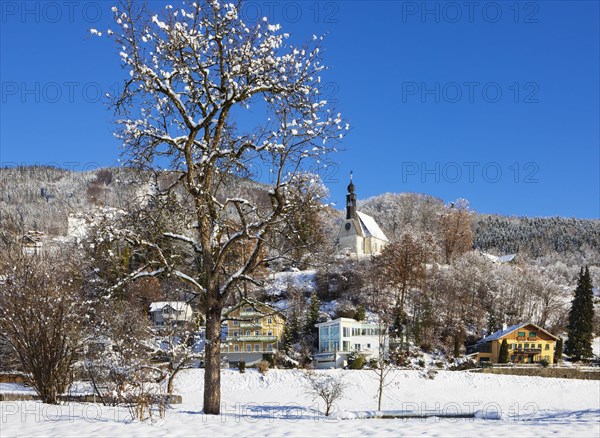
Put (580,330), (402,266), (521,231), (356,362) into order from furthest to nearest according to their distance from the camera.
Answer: (521,231) → (402,266) → (580,330) → (356,362)

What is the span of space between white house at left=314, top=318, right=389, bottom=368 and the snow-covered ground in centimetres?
398

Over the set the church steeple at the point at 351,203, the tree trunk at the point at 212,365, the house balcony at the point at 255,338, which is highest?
the church steeple at the point at 351,203

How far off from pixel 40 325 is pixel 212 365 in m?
4.86

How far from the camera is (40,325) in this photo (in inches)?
480

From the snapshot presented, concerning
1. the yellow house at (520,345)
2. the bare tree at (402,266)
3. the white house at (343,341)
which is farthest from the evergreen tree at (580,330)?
the white house at (343,341)

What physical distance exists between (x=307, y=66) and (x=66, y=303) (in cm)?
876

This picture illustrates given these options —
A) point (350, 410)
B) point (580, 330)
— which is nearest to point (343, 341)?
point (350, 410)

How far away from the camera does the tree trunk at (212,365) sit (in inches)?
388

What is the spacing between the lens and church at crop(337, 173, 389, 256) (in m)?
66.7

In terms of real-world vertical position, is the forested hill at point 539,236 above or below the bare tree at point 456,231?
above

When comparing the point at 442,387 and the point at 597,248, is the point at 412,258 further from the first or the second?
the point at 597,248

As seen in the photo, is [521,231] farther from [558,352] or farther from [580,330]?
[558,352]

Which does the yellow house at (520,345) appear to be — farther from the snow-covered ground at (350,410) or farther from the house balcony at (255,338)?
the house balcony at (255,338)

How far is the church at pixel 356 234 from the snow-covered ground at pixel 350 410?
3110 cm
